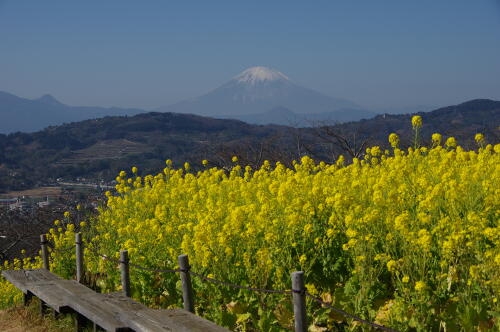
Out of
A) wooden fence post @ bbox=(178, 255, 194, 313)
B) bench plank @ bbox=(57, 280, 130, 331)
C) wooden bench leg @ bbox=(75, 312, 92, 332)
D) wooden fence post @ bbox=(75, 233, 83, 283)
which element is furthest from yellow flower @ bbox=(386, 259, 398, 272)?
wooden fence post @ bbox=(75, 233, 83, 283)

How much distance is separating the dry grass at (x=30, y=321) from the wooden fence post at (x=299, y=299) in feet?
15.8

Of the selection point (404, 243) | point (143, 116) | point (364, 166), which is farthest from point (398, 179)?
point (143, 116)

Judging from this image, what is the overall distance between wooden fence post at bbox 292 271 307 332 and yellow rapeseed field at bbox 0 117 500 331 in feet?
2.53

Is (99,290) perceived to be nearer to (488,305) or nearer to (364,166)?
(364,166)

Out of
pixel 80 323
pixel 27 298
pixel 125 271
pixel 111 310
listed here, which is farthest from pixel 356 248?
pixel 27 298

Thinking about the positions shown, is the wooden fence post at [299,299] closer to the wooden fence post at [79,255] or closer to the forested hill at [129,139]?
the wooden fence post at [79,255]

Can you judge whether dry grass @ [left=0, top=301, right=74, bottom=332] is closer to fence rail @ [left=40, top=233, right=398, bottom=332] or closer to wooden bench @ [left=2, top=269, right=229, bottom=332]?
wooden bench @ [left=2, top=269, right=229, bottom=332]

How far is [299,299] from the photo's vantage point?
4652 millimetres

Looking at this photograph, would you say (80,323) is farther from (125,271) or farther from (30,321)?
(30,321)

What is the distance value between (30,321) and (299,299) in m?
5.97

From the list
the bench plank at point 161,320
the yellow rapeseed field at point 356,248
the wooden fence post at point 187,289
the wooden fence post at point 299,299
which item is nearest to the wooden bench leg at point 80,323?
the yellow rapeseed field at point 356,248

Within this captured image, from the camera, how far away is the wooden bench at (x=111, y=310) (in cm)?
563

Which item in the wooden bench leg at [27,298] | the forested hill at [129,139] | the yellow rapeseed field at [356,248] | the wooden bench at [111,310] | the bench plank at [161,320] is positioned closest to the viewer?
the yellow rapeseed field at [356,248]

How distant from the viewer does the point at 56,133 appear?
538 feet
